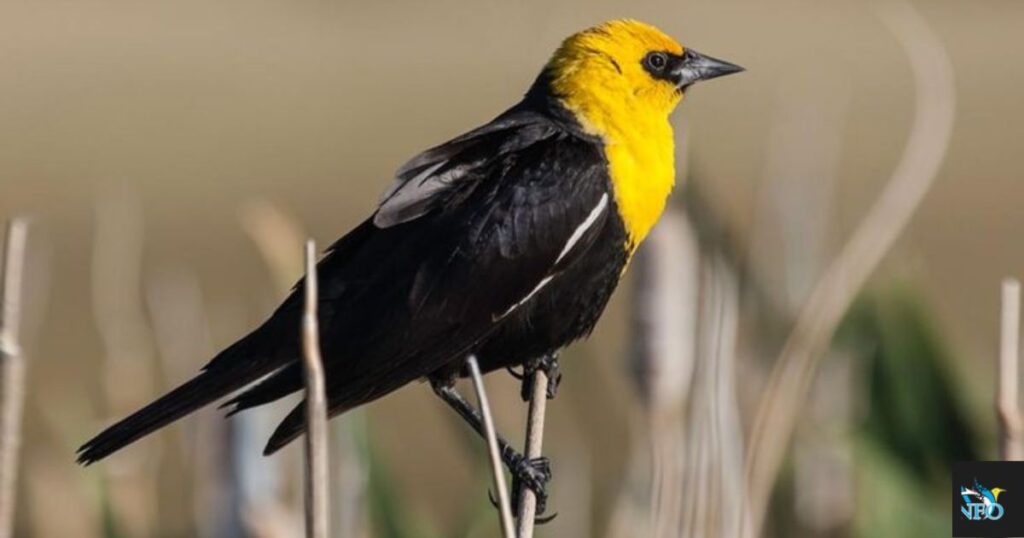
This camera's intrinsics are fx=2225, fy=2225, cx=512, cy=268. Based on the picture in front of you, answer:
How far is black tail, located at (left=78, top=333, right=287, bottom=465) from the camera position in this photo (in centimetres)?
236

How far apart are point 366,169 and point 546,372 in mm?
10359

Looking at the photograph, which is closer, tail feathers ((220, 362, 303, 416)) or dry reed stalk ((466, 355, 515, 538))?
dry reed stalk ((466, 355, 515, 538))

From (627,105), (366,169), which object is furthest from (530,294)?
(366,169)

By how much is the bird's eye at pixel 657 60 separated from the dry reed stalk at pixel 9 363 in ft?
3.59

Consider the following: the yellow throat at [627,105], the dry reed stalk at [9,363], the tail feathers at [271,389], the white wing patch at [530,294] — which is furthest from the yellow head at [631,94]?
the dry reed stalk at [9,363]

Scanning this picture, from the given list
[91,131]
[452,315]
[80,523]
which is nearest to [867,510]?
[452,315]

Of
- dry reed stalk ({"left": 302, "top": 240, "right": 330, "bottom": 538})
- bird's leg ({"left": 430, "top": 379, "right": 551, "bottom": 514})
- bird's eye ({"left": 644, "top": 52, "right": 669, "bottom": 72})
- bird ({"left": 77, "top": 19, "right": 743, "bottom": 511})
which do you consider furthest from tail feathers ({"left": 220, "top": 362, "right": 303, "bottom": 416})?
bird's eye ({"left": 644, "top": 52, "right": 669, "bottom": 72})

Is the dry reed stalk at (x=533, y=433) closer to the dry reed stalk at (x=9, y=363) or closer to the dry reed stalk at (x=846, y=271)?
the dry reed stalk at (x=846, y=271)

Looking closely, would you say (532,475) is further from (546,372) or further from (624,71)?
(624,71)

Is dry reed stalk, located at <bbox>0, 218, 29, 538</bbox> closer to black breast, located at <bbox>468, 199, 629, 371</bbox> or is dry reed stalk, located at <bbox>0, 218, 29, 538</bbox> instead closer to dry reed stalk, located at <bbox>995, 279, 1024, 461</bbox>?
black breast, located at <bbox>468, 199, 629, 371</bbox>

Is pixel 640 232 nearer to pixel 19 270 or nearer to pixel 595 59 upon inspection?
pixel 595 59

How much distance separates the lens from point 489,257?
2.74m

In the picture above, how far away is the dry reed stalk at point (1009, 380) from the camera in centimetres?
219

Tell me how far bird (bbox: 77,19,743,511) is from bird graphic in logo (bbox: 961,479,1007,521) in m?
0.53
